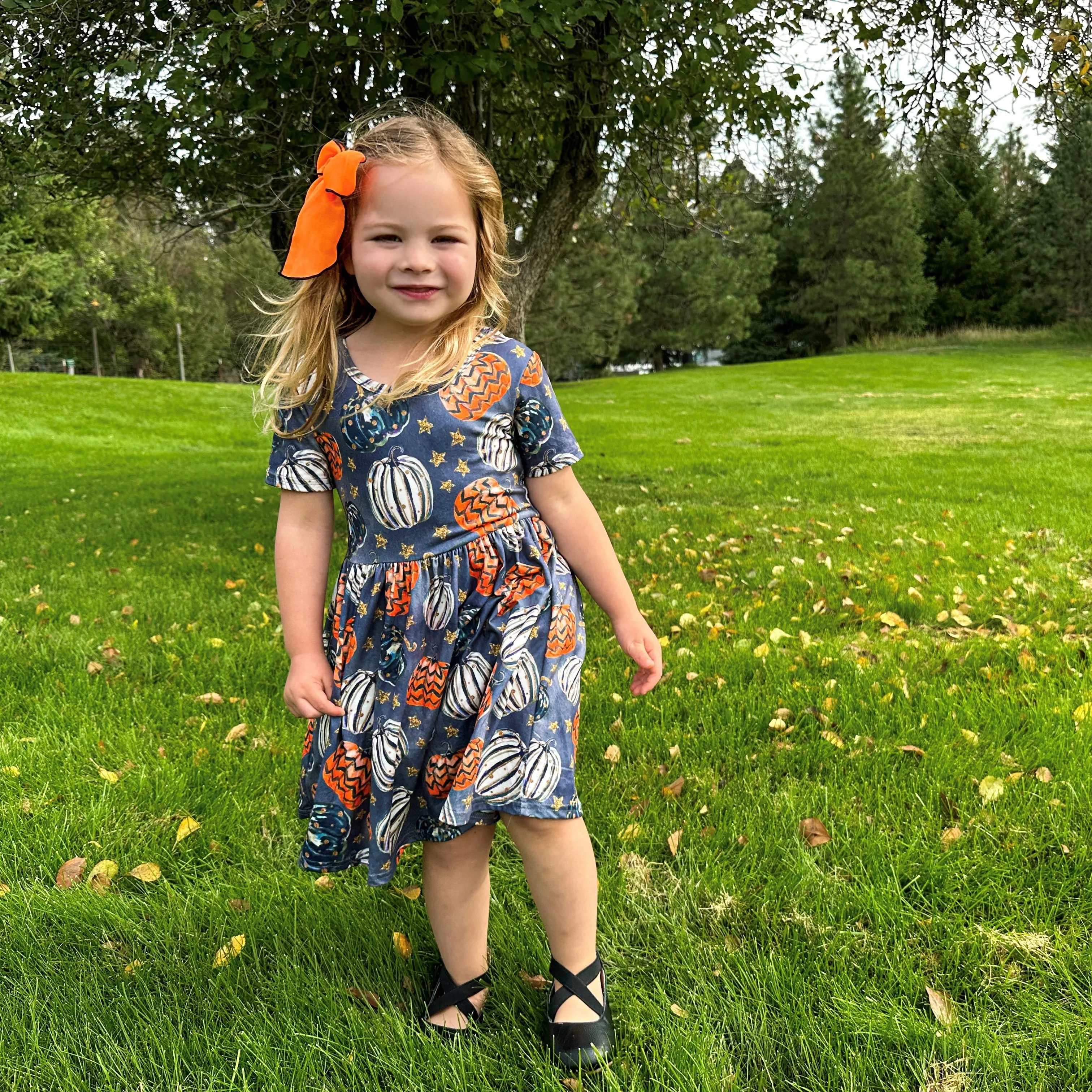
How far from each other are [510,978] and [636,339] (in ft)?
126

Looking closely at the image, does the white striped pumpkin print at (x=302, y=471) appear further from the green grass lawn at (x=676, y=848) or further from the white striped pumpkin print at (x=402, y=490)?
the green grass lawn at (x=676, y=848)

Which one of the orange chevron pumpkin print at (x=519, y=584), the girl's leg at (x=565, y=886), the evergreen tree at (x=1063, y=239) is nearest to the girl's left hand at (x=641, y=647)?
the orange chevron pumpkin print at (x=519, y=584)

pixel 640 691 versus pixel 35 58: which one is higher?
pixel 35 58

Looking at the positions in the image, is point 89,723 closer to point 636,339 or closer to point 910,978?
point 910,978

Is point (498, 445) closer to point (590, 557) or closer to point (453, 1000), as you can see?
point (590, 557)

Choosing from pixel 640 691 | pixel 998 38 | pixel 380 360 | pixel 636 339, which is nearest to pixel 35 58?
pixel 380 360

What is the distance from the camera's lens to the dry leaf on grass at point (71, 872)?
100 inches

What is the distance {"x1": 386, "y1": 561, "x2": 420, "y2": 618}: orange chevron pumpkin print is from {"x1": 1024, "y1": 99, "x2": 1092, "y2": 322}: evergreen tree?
40832mm

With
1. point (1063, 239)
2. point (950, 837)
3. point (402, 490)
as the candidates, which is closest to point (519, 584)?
point (402, 490)

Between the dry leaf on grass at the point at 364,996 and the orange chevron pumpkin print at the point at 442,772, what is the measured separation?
622mm

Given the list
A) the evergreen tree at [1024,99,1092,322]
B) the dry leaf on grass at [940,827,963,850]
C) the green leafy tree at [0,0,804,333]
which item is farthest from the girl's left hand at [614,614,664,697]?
the evergreen tree at [1024,99,1092,322]

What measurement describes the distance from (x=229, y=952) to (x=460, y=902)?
2.32ft

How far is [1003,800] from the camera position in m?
2.66

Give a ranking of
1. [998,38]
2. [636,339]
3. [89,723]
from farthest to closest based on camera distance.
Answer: [636,339] < [998,38] < [89,723]
